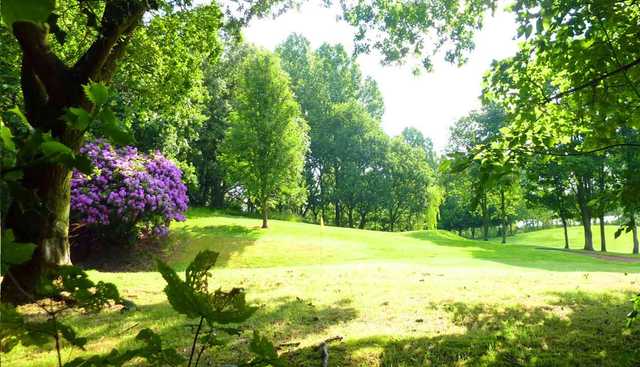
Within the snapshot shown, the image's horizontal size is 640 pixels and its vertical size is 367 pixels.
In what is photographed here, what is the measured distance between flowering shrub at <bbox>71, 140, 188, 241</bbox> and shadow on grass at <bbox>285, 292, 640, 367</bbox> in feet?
44.6

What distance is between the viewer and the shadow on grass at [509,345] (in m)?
4.48

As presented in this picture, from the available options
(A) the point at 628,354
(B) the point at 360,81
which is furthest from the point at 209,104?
(A) the point at 628,354

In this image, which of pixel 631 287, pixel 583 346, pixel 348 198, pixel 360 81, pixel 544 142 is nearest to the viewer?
pixel 544 142

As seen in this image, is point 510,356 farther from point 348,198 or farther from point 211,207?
point 348,198

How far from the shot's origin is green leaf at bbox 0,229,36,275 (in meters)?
0.80

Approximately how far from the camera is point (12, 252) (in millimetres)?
804

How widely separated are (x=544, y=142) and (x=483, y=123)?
4319cm

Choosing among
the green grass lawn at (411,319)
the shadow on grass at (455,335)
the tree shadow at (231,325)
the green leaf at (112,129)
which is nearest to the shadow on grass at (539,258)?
the green grass lawn at (411,319)

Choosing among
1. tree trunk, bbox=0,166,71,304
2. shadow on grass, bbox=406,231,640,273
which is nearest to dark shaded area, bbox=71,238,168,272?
tree trunk, bbox=0,166,71,304

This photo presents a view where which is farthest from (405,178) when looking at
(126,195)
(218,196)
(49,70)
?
(49,70)

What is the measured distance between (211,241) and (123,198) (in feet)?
18.7

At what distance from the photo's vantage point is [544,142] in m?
4.44

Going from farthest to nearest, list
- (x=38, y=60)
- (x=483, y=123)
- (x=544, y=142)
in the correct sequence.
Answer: (x=483, y=123), (x=38, y=60), (x=544, y=142)

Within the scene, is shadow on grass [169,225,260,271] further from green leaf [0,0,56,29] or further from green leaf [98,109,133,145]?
green leaf [0,0,56,29]
